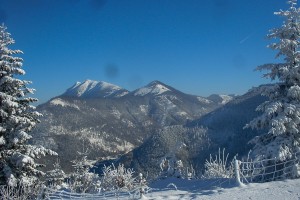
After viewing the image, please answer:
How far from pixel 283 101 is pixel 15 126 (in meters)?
13.5

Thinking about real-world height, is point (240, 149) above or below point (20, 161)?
above

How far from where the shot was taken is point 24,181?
61.2ft

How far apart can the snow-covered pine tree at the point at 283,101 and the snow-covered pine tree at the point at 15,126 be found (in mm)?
11262

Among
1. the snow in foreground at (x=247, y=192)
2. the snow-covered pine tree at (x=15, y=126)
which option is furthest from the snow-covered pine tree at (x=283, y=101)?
the snow-covered pine tree at (x=15, y=126)

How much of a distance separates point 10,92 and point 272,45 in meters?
13.6

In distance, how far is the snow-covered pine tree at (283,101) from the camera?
1741 cm

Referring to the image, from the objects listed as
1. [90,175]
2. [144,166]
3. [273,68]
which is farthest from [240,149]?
[273,68]

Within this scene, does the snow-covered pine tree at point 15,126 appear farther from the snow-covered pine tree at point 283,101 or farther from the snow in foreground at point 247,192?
the snow-covered pine tree at point 283,101

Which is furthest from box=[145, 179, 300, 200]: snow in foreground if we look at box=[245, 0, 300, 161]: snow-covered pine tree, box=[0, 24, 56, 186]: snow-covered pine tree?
box=[0, 24, 56, 186]: snow-covered pine tree

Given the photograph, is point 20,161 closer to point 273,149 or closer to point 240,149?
point 273,149

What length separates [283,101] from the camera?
18.3m

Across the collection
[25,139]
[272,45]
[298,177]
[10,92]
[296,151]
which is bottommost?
[298,177]

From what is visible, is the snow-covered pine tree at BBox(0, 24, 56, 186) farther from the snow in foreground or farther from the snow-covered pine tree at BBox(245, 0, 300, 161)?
the snow-covered pine tree at BBox(245, 0, 300, 161)

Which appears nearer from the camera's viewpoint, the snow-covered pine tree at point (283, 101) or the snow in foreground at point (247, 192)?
the snow in foreground at point (247, 192)
